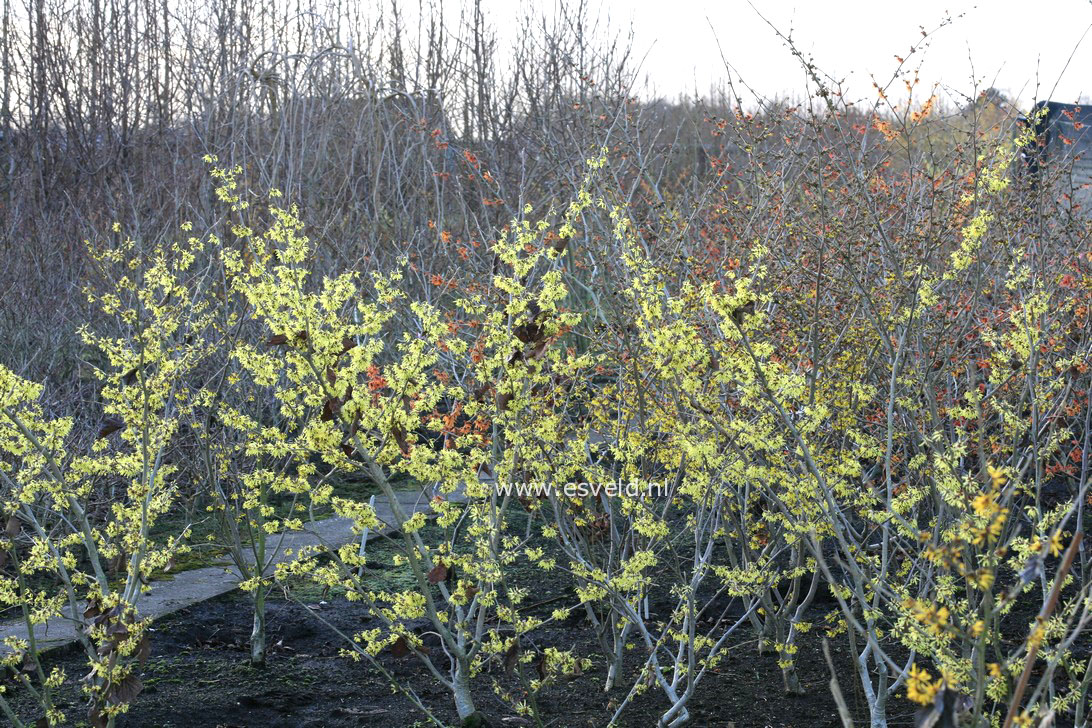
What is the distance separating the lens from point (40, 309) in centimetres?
895

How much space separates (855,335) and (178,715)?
3.33 meters

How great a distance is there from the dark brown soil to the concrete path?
0.49ft

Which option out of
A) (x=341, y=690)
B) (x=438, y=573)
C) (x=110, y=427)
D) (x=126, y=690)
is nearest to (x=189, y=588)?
(x=341, y=690)

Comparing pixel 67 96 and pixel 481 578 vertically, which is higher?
pixel 67 96

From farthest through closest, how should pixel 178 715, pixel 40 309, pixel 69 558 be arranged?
pixel 40 309
pixel 178 715
pixel 69 558

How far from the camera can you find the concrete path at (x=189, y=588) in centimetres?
489

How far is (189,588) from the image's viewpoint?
19.7ft

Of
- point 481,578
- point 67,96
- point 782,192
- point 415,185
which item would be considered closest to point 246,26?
point 67,96

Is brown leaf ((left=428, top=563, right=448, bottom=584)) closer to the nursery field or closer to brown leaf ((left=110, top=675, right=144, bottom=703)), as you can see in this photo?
the nursery field

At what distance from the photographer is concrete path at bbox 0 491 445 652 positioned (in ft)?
16.1

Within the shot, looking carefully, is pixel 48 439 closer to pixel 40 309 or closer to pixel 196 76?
pixel 40 309

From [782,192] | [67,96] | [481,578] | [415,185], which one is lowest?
[481,578]

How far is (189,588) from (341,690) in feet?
6.13

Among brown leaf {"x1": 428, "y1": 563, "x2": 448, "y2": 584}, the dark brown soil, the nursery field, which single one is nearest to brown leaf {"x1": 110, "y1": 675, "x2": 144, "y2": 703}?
the nursery field
